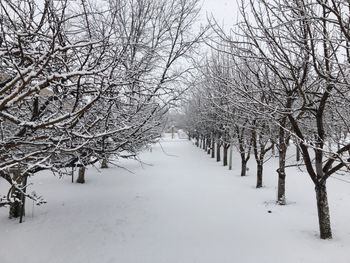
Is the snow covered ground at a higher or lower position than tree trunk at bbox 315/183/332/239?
lower

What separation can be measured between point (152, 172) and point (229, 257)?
12.4 metres

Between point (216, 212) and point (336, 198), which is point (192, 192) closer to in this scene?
point (216, 212)

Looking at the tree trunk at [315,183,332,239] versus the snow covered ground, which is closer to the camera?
the snow covered ground

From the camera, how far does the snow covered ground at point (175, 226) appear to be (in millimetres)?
6094

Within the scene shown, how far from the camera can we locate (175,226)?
7844mm

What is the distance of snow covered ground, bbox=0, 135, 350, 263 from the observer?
609 centimetres

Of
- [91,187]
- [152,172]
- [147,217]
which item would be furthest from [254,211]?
[152,172]

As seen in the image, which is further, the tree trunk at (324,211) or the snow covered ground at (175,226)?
the tree trunk at (324,211)

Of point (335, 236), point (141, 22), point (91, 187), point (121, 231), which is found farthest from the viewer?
point (91, 187)

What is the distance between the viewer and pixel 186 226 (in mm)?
7820

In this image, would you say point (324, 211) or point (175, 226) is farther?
point (175, 226)

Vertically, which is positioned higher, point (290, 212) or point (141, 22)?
point (141, 22)

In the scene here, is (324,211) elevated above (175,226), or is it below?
above

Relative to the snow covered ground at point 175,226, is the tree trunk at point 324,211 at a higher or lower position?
higher
